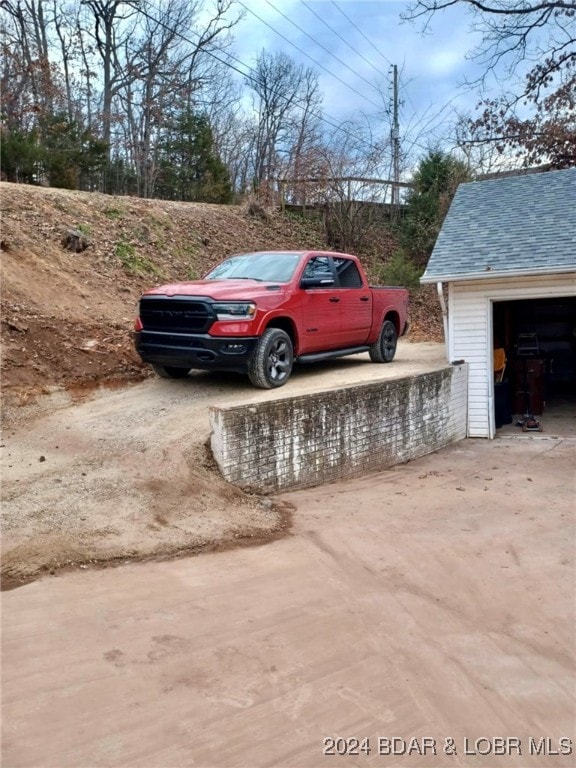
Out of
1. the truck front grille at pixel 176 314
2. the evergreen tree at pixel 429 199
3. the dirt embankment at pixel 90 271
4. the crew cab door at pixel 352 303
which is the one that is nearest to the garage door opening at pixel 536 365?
the dirt embankment at pixel 90 271

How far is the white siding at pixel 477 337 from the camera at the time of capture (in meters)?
11.9

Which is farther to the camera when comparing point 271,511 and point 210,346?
point 210,346

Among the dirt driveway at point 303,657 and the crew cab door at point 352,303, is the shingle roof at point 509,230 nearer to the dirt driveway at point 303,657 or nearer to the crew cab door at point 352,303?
the crew cab door at point 352,303

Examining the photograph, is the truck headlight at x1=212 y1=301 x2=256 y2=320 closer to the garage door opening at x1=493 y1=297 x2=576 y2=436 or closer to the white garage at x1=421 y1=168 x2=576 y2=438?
the white garage at x1=421 y1=168 x2=576 y2=438

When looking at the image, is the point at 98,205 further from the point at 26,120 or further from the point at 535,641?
the point at 535,641

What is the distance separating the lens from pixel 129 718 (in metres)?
3.04

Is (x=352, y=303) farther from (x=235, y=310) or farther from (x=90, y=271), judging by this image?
(x=90, y=271)

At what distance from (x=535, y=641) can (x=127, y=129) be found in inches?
1066

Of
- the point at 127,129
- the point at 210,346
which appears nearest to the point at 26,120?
the point at 127,129

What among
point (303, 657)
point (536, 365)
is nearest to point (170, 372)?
point (303, 657)

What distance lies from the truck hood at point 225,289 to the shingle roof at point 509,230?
4284 millimetres

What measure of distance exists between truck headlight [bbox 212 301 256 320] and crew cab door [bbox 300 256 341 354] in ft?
3.95

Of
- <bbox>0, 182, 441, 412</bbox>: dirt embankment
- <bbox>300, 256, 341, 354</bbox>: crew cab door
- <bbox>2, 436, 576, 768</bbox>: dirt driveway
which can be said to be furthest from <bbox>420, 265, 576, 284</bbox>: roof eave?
<bbox>2, 436, 576, 768</bbox>: dirt driveway

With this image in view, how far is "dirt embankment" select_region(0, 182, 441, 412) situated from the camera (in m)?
9.06
